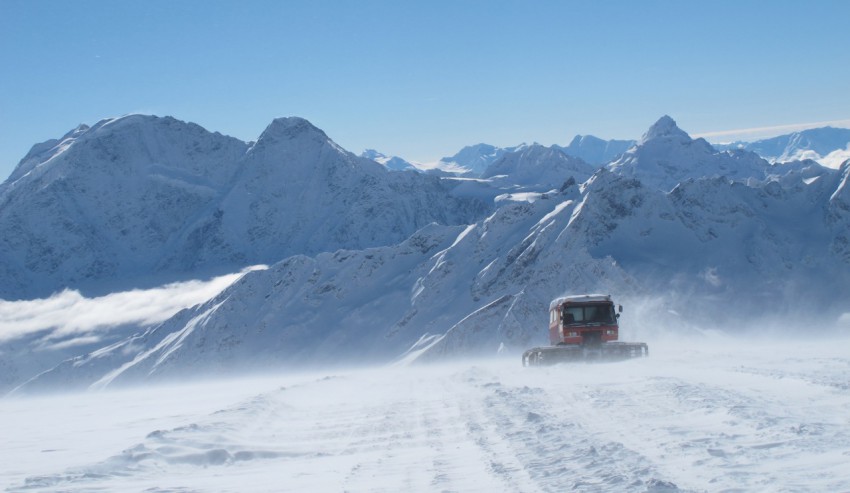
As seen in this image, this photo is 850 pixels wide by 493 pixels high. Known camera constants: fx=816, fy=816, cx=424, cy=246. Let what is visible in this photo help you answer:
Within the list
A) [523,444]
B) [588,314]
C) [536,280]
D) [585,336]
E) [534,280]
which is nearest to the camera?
[523,444]

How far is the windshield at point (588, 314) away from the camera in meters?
40.2

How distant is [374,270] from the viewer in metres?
136

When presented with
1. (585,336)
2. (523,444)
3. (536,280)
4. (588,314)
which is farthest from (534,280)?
(523,444)

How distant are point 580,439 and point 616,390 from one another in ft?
23.9

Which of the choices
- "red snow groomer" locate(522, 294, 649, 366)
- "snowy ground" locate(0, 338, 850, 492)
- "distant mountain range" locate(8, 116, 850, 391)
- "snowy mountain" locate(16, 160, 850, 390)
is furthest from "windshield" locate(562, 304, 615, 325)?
"distant mountain range" locate(8, 116, 850, 391)

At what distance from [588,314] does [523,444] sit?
26.2 m

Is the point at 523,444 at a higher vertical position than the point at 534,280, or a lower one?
lower

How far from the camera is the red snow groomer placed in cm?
3659

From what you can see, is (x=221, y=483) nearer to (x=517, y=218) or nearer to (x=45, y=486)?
(x=45, y=486)

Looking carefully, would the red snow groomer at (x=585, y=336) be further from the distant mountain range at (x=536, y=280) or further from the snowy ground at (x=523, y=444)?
the distant mountain range at (x=536, y=280)

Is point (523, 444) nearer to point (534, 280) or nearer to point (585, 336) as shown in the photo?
point (585, 336)

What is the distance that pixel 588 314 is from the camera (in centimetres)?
4041

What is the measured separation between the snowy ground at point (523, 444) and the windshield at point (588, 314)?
14461mm

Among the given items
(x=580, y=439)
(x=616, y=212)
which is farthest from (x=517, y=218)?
(x=580, y=439)
